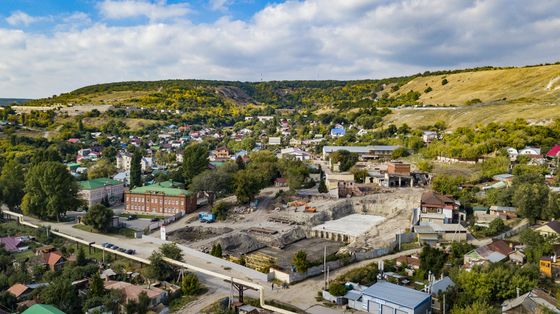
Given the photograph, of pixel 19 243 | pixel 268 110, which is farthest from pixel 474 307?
pixel 268 110

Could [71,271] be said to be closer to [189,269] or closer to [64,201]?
[189,269]

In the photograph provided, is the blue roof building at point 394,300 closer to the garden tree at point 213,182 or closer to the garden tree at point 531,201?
the garden tree at point 531,201

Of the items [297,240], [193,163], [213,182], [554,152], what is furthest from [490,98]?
[297,240]

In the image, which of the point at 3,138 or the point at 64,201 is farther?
the point at 3,138

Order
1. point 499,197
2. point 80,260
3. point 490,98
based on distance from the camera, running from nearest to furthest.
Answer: point 80,260
point 499,197
point 490,98

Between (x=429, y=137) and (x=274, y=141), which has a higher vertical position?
(x=429, y=137)

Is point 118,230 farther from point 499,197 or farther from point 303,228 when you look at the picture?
point 499,197
